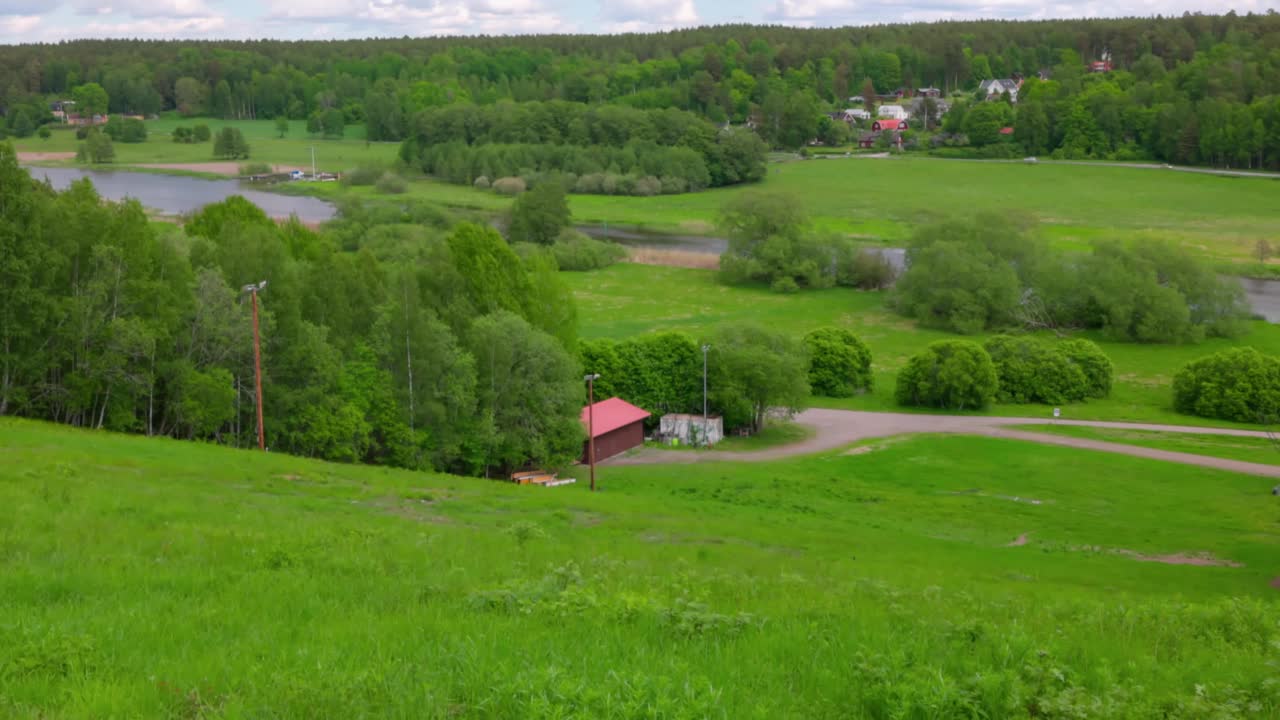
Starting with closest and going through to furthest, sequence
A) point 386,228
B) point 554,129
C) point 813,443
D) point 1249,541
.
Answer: point 1249,541, point 813,443, point 386,228, point 554,129

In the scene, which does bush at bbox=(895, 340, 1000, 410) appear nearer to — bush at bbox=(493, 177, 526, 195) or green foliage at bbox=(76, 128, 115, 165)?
bush at bbox=(493, 177, 526, 195)

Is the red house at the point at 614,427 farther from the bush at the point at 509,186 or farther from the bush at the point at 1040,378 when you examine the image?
the bush at the point at 509,186

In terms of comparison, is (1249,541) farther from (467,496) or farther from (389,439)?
(389,439)

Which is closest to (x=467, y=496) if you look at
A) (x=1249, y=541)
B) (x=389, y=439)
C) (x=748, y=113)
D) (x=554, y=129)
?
(x=389, y=439)

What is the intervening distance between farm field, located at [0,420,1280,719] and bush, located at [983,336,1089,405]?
109ft

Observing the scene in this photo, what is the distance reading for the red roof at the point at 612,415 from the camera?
47.0 metres

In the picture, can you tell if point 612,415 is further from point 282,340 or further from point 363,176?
point 363,176

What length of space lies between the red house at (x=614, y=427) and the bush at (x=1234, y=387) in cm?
2941

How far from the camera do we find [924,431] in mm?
51750

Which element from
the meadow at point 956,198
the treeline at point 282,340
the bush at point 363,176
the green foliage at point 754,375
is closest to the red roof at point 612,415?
the treeline at point 282,340

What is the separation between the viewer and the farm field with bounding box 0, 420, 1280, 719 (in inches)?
344

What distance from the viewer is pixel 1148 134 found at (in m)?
152

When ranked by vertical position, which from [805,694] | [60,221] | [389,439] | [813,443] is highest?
[60,221]

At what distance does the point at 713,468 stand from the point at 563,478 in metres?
6.23
